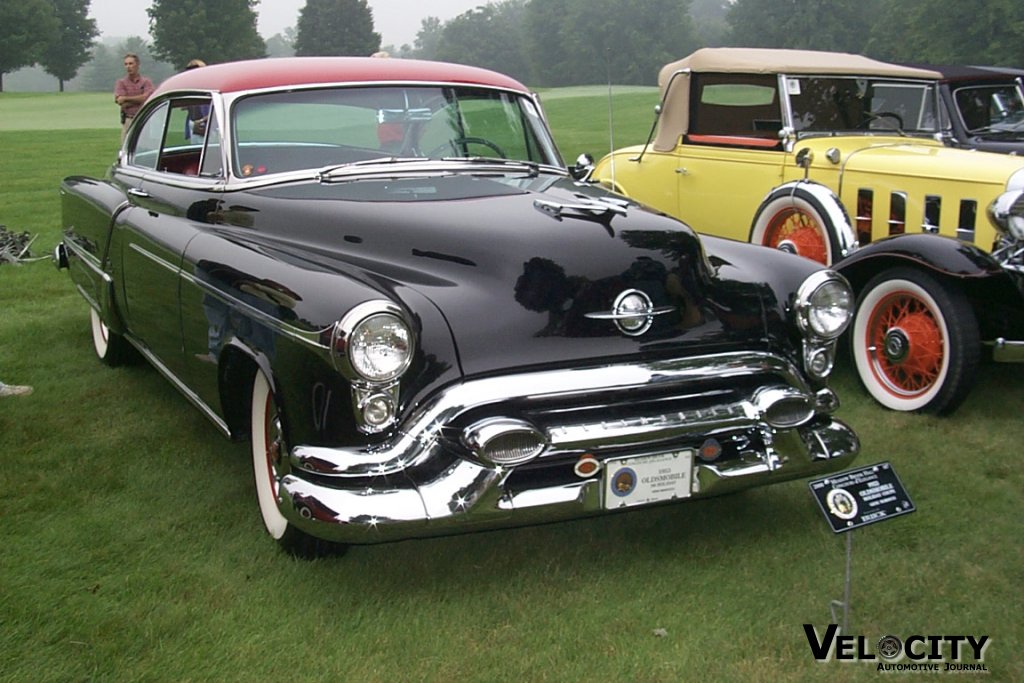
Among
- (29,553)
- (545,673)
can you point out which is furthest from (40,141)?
(545,673)

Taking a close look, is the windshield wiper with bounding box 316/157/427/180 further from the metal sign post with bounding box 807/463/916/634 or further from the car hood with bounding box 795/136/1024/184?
the car hood with bounding box 795/136/1024/184

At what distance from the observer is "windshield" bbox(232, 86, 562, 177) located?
4.00 meters

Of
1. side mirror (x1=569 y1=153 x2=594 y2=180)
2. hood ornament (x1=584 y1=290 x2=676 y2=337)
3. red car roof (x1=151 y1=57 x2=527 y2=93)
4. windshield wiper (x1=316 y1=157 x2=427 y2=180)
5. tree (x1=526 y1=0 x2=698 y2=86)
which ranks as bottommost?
hood ornament (x1=584 y1=290 x2=676 y2=337)

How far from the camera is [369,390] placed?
2.78m

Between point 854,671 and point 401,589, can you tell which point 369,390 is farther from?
point 854,671

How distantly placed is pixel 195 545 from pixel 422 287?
1183mm

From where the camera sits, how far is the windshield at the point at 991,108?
7.43 metres

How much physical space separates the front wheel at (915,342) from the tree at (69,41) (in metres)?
73.1

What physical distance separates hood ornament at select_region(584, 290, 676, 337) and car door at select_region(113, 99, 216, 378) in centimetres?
166

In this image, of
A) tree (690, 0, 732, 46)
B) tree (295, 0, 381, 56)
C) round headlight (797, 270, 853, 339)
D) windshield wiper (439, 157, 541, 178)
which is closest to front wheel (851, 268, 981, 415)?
round headlight (797, 270, 853, 339)

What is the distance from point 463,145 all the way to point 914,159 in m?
2.86

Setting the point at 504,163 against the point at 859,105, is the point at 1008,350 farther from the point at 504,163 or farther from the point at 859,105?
the point at 859,105

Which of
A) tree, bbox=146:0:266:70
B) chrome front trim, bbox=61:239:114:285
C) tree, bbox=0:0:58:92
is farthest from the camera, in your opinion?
tree, bbox=146:0:266:70

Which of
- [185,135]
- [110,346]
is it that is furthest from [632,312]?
[110,346]
